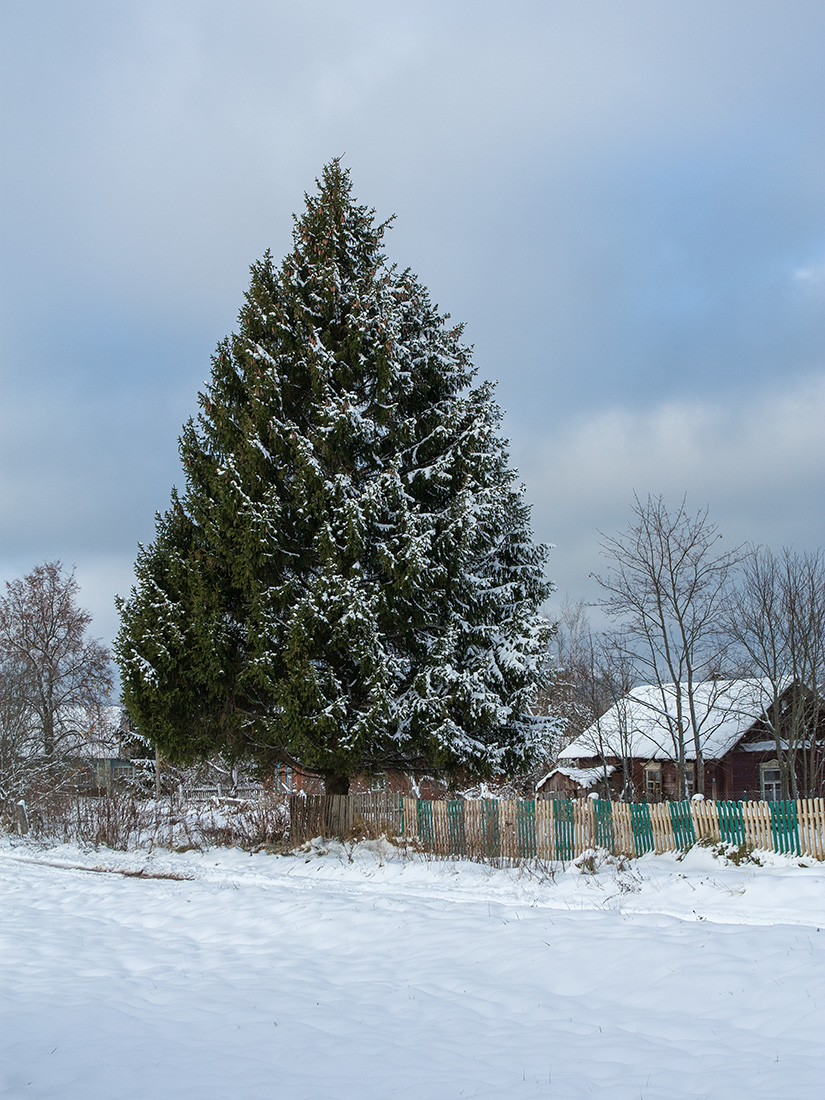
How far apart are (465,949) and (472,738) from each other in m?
9.51

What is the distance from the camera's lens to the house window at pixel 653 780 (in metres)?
35.2

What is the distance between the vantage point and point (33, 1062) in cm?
543

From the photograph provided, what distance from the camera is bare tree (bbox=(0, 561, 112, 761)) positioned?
39.4m

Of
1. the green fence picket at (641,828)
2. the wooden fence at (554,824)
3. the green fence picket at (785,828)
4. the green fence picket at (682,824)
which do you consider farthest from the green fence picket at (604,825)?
the green fence picket at (785,828)

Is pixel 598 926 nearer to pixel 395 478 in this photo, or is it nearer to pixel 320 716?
pixel 320 716

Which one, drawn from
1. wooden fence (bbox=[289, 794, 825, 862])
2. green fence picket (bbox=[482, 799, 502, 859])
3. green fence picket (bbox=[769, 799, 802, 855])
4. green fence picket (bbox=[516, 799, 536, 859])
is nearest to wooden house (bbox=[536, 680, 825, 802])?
wooden fence (bbox=[289, 794, 825, 862])

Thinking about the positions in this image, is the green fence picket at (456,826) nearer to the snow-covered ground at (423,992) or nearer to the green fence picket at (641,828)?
the green fence picket at (641,828)

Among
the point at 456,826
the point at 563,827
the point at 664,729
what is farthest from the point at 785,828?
the point at 664,729

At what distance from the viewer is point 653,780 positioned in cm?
3666

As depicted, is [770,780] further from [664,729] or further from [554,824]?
[554,824]

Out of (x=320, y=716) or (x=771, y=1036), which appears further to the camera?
(x=320, y=716)

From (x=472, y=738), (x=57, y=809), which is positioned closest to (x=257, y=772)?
(x=472, y=738)

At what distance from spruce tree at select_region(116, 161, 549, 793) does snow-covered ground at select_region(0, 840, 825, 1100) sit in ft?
17.2

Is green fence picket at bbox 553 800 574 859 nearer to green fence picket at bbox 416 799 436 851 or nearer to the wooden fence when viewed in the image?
the wooden fence
